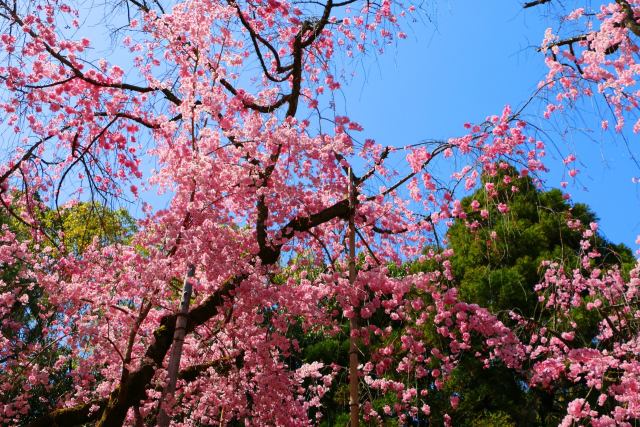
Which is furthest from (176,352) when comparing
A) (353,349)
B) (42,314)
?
(42,314)

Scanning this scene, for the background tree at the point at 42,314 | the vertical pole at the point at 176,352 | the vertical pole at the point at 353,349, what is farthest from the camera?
the background tree at the point at 42,314

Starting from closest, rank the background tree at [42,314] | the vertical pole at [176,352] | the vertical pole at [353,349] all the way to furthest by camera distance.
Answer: the vertical pole at [353,349], the vertical pole at [176,352], the background tree at [42,314]

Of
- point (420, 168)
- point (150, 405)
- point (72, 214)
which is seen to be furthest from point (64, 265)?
point (72, 214)

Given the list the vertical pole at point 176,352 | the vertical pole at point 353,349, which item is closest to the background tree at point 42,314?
the vertical pole at point 176,352

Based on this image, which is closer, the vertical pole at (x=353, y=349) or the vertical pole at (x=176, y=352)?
the vertical pole at (x=353, y=349)

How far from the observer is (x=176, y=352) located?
4836mm

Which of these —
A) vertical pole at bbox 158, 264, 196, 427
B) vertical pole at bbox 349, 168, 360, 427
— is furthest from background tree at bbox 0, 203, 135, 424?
vertical pole at bbox 349, 168, 360, 427

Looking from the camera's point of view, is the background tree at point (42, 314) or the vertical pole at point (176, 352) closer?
the vertical pole at point (176, 352)

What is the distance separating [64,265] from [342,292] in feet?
12.1

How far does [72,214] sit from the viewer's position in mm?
14625

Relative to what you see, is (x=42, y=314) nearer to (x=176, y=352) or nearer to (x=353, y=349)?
(x=176, y=352)

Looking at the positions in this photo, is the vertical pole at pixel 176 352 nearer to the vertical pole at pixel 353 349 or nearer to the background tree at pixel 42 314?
the background tree at pixel 42 314

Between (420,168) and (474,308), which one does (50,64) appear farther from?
(474,308)

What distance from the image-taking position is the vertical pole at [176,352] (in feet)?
15.5
